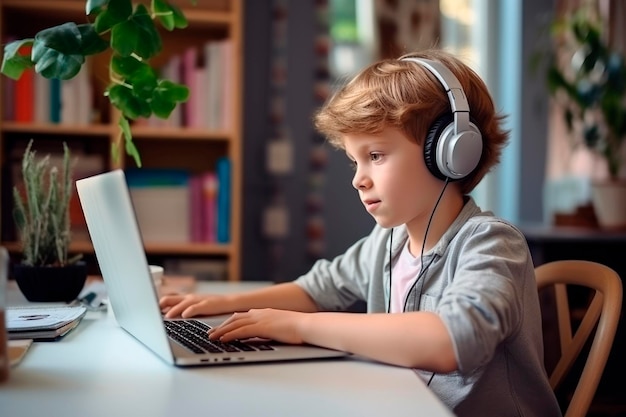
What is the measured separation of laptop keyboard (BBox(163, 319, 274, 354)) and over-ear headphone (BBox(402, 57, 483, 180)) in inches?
14.1

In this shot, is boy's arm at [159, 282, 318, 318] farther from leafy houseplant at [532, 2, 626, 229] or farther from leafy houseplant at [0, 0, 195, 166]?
leafy houseplant at [532, 2, 626, 229]

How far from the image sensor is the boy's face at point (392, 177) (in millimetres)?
1084

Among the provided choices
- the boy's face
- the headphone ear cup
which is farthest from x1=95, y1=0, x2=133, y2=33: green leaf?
the headphone ear cup

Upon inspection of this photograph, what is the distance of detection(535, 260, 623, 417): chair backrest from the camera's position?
1024mm

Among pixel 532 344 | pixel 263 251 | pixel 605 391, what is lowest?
pixel 605 391

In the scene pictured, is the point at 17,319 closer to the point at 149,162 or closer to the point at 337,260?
the point at 337,260

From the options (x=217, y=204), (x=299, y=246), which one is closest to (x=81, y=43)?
(x=217, y=204)

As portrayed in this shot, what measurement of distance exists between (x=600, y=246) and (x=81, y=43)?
1772 millimetres

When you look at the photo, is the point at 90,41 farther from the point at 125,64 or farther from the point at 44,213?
the point at 44,213

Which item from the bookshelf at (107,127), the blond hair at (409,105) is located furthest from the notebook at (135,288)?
the bookshelf at (107,127)

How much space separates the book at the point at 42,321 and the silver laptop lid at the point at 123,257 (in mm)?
73

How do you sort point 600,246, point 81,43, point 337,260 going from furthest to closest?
point 600,246
point 337,260
point 81,43

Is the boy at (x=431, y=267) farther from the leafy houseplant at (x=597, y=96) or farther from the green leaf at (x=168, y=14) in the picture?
the leafy houseplant at (x=597, y=96)

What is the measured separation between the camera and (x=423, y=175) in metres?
1.09
